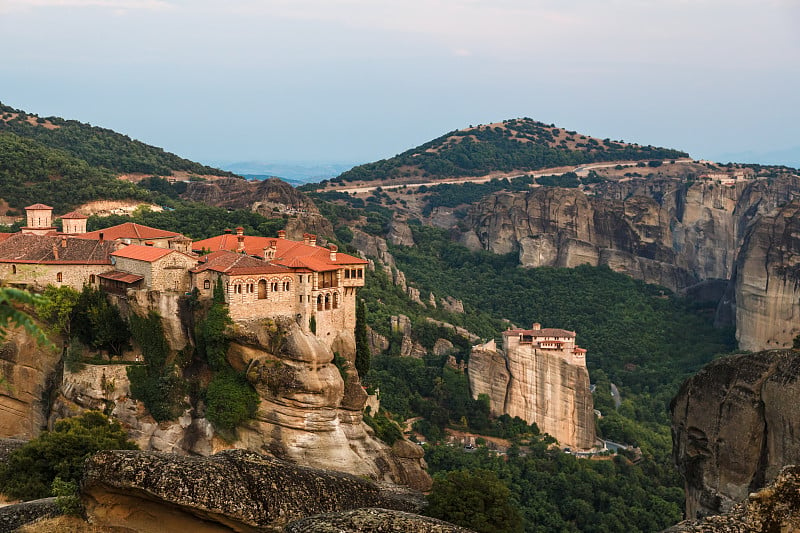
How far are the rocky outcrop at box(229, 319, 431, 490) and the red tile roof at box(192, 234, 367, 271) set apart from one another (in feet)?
8.67

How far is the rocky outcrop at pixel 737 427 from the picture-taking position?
21297mm

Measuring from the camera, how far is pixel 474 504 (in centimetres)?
2534

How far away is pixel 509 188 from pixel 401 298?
8116 centimetres

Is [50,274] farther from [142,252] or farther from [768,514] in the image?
[768,514]

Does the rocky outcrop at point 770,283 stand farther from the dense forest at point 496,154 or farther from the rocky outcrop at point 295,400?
the dense forest at point 496,154

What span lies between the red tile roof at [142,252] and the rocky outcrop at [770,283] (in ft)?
169

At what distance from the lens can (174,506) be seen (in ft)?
61.0

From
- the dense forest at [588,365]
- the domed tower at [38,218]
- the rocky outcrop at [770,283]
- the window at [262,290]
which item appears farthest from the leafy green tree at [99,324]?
the rocky outcrop at [770,283]

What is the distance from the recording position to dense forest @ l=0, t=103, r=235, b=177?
95.4m

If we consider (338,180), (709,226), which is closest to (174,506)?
(709,226)

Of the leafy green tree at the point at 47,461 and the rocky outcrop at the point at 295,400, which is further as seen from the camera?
the rocky outcrop at the point at 295,400

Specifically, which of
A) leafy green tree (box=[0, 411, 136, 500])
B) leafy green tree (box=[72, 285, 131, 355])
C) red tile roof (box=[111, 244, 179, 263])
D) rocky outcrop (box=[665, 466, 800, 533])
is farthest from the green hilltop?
rocky outcrop (box=[665, 466, 800, 533])

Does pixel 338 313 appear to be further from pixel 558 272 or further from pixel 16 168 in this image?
pixel 558 272

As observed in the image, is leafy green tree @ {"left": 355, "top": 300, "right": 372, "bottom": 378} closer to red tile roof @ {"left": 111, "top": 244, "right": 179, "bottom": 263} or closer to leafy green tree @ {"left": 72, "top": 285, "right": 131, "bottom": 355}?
red tile roof @ {"left": 111, "top": 244, "right": 179, "bottom": 263}
